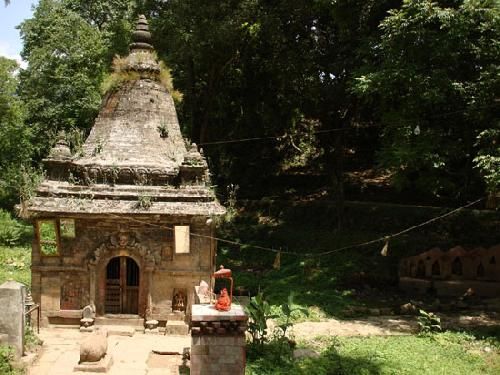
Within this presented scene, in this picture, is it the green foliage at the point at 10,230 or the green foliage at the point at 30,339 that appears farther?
the green foliage at the point at 10,230

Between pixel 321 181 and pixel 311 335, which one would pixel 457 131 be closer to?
pixel 311 335

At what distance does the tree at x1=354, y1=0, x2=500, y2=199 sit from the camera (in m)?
15.5

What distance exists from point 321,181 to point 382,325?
17.4 meters

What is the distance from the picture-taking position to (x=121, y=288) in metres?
14.8

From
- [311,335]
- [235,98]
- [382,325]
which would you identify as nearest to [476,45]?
[382,325]

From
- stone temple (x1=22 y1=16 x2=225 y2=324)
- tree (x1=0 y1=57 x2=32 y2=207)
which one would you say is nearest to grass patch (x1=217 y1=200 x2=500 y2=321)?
stone temple (x1=22 y1=16 x2=225 y2=324)

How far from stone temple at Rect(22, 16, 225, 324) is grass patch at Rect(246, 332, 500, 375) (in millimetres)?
3331

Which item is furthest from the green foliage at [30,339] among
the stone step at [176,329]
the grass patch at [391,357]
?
the grass patch at [391,357]

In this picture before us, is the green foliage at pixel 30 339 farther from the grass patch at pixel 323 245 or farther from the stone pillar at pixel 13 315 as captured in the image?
the grass patch at pixel 323 245

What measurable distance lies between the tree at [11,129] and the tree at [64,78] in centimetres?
56

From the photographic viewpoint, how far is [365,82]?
16938 millimetres

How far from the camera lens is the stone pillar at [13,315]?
11789 mm

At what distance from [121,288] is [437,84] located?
35.9 feet

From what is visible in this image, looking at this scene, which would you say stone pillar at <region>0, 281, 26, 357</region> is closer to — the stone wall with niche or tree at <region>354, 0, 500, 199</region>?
the stone wall with niche
